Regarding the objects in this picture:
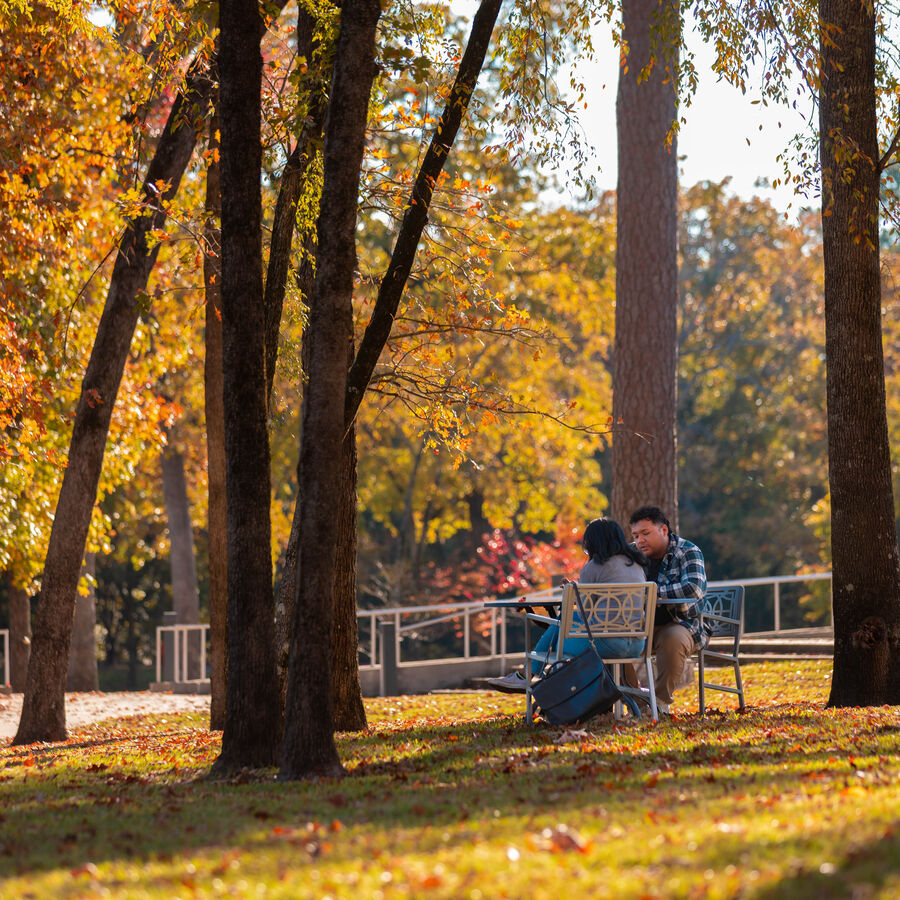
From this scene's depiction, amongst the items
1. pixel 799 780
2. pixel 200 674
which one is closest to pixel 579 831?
pixel 799 780

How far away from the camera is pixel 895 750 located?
21.8ft

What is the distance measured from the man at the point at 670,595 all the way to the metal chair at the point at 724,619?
0.56ft

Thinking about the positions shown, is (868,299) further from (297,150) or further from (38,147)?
(38,147)

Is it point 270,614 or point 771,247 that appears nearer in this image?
point 270,614

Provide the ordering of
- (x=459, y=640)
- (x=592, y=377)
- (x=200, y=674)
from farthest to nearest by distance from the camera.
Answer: (x=459, y=640) < (x=592, y=377) < (x=200, y=674)

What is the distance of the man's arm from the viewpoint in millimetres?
8867

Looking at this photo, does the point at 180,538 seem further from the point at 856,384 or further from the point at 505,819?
the point at 505,819

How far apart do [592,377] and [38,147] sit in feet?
64.5

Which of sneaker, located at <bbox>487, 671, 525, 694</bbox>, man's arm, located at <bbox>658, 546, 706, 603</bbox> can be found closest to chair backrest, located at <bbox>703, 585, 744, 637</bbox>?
man's arm, located at <bbox>658, 546, 706, 603</bbox>

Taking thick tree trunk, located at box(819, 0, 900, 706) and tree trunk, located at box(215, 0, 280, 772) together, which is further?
thick tree trunk, located at box(819, 0, 900, 706)

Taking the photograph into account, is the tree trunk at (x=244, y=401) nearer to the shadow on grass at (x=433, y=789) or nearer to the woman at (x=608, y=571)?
the shadow on grass at (x=433, y=789)

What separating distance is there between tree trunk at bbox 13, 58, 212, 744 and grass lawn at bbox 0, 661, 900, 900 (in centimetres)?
360

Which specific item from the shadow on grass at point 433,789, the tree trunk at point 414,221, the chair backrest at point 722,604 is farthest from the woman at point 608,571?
the tree trunk at point 414,221

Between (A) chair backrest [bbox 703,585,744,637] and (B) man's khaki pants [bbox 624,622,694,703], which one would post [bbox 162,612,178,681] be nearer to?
(A) chair backrest [bbox 703,585,744,637]
